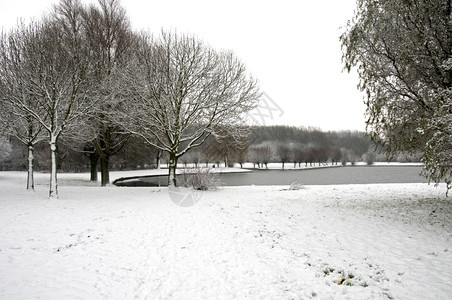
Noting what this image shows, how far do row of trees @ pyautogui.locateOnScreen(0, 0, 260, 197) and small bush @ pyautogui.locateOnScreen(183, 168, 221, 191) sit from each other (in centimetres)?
172

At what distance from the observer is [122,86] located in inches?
534

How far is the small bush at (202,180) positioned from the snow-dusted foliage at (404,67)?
8.97 m

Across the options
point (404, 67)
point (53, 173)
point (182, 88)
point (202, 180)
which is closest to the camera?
point (404, 67)

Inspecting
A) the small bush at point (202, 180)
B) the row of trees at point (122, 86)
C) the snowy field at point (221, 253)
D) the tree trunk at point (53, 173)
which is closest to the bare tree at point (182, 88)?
the row of trees at point (122, 86)

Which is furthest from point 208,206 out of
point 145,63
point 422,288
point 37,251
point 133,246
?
point 145,63

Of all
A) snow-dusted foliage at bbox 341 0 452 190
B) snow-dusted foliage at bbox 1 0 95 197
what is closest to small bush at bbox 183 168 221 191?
snow-dusted foliage at bbox 1 0 95 197

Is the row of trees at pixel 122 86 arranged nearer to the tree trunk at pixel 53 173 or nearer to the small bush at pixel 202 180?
the tree trunk at pixel 53 173

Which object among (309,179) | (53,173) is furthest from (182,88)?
(309,179)

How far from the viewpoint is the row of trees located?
34.3 ft

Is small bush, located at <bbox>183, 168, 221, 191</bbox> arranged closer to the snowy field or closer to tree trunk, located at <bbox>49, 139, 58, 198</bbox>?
the snowy field

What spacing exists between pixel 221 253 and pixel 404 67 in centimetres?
866

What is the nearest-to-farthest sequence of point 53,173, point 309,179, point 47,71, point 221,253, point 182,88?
point 221,253 → point 47,71 → point 53,173 → point 182,88 → point 309,179

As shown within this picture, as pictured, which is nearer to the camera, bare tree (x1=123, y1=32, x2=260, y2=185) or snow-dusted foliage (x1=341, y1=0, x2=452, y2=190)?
snow-dusted foliage (x1=341, y1=0, x2=452, y2=190)

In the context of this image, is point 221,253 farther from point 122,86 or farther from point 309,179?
point 309,179
